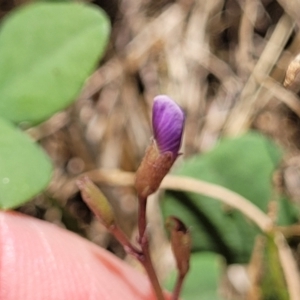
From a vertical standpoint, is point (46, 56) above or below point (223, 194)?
above

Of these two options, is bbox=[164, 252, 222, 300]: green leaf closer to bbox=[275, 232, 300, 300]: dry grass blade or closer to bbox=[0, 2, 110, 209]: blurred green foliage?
bbox=[275, 232, 300, 300]: dry grass blade

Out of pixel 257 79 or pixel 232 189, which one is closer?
pixel 232 189

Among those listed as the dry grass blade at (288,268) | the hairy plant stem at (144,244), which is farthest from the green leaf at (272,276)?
the hairy plant stem at (144,244)

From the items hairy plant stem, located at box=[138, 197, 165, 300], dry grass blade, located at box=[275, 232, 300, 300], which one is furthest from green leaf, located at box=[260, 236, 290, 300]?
hairy plant stem, located at box=[138, 197, 165, 300]

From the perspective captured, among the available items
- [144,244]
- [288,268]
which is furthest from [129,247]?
[288,268]

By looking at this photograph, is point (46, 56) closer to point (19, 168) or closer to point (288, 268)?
point (19, 168)

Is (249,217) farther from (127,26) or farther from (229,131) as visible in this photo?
(127,26)
